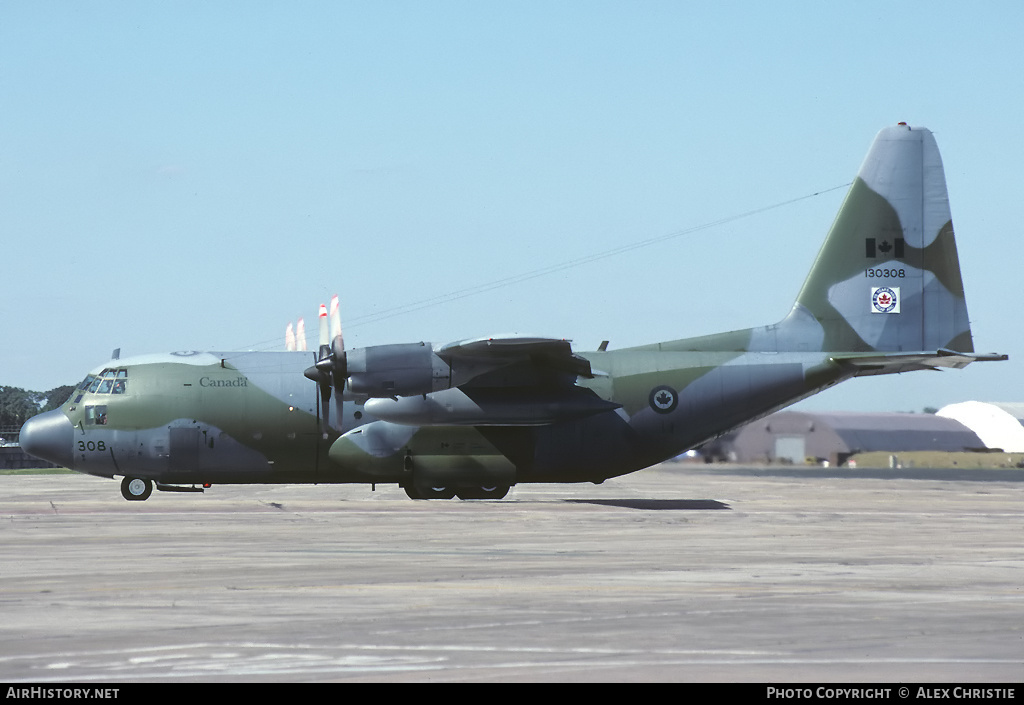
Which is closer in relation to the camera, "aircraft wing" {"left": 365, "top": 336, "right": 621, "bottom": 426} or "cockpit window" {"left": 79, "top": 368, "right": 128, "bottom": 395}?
"aircraft wing" {"left": 365, "top": 336, "right": 621, "bottom": 426}

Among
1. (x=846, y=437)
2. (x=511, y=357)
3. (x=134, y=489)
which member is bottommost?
(x=846, y=437)

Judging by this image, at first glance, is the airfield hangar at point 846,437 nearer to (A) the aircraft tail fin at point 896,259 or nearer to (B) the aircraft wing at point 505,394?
(A) the aircraft tail fin at point 896,259

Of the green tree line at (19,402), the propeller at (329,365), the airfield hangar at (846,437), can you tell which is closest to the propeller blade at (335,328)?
the propeller at (329,365)

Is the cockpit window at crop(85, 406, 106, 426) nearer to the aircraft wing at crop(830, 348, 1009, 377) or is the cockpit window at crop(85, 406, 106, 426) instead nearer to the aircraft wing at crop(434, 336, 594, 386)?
the aircraft wing at crop(434, 336, 594, 386)

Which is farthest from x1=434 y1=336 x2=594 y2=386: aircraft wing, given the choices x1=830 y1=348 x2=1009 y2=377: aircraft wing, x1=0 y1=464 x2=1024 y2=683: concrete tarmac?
x1=830 y1=348 x2=1009 y2=377: aircraft wing

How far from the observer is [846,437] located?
90938mm

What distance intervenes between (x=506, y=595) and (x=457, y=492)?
2190cm

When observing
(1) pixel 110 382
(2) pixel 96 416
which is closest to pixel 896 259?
(1) pixel 110 382

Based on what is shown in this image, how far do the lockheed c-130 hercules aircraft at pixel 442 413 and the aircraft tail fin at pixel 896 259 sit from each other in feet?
3.95

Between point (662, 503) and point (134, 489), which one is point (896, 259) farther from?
point (134, 489)

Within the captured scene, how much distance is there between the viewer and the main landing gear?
35969 mm

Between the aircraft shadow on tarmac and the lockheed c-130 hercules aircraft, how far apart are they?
44.8 inches

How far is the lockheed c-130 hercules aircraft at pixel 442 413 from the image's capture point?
111 feet

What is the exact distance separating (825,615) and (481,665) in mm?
4702
